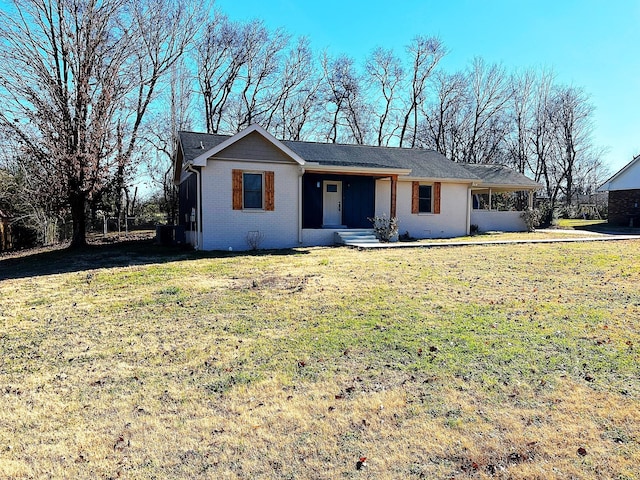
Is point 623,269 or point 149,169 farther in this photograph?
point 149,169

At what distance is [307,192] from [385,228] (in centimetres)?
334

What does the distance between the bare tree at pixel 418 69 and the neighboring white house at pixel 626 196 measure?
1614 cm

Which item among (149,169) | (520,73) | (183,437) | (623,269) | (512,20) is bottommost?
(183,437)

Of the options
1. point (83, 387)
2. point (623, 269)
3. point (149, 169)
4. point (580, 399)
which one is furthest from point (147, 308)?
point (149, 169)

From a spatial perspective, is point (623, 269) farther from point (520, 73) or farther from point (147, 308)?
point (520, 73)

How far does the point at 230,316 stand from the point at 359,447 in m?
3.39

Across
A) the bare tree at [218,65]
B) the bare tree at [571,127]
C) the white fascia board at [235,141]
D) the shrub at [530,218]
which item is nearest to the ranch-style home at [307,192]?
the white fascia board at [235,141]

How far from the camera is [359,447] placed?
288cm

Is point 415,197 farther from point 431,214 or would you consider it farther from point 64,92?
point 64,92

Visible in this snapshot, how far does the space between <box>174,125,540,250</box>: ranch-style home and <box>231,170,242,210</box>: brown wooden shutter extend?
1.3 inches

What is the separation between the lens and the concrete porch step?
1502 centimetres

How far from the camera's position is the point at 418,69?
36000mm

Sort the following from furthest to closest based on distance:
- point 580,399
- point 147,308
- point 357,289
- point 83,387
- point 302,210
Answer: point 302,210, point 357,289, point 147,308, point 83,387, point 580,399

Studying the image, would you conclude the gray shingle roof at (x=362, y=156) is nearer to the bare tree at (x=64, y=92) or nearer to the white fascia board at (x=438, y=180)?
the white fascia board at (x=438, y=180)
